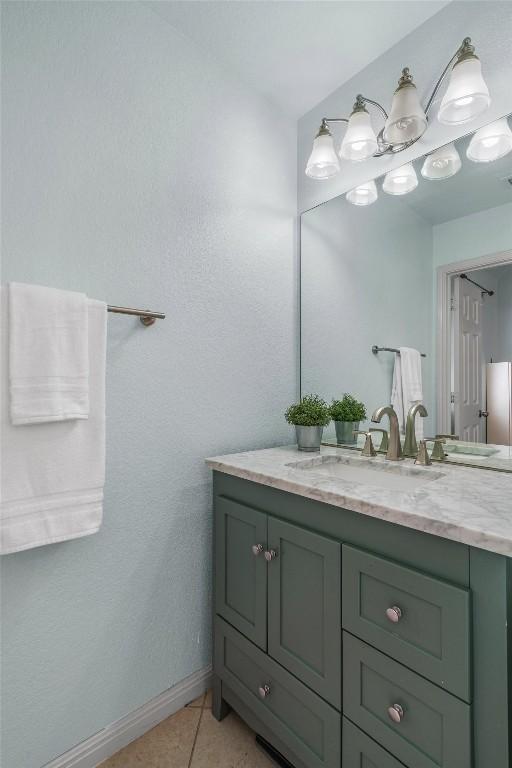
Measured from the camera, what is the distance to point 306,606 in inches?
40.8

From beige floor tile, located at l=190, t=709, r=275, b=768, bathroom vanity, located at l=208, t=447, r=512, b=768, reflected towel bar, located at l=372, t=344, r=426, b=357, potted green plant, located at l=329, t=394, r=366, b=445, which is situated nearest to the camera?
bathroom vanity, located at l=208, t=447, r=512, b=768

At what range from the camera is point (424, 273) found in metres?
1.42

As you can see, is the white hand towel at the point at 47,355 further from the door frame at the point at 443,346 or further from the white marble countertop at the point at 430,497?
the door frame at the point at 443,346

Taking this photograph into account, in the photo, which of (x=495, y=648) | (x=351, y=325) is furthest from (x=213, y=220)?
(x=495, y=648)

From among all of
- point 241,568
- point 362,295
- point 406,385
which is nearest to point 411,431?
point 406,385

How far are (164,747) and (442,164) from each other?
2.11m

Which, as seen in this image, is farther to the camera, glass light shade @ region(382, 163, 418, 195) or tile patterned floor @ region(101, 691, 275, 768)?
glass light shade @ region(382, 163, 418, 195)

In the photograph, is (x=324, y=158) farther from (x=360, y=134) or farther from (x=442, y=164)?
(x=442, y=164)

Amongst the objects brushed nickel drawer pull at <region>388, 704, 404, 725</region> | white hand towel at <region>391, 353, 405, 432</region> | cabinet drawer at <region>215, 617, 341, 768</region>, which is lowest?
cabinet drawer at <region>215, 617, 341, 768</region>

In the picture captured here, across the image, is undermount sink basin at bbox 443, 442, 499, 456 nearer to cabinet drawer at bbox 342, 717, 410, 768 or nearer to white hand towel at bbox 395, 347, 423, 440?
white hand towel at bbox 395, 347, 423, 440

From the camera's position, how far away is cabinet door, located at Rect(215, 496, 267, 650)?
118cm

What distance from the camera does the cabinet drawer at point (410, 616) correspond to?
2.42 ft

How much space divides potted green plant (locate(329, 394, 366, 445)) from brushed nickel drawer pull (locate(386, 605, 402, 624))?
843 mm

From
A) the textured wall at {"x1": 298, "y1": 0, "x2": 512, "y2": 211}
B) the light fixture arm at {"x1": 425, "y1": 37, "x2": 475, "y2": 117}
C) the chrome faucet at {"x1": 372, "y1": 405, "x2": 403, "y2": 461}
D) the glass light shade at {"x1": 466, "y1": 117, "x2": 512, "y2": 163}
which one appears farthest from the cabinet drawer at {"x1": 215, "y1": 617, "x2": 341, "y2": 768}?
the light fixture arm at {"x1": 425, "y1": 37, "x2": 475, "y2": 117}
